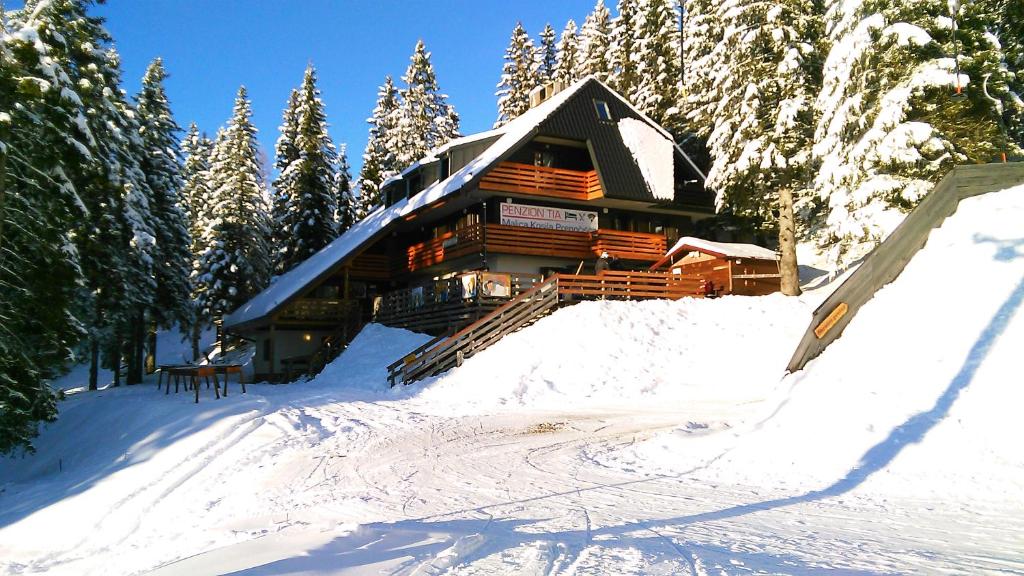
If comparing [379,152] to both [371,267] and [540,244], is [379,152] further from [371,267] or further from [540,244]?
[540,244]

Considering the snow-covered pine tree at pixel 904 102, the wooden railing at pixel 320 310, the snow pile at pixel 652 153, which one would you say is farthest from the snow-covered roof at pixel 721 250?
the wooden railing at pixel 320 310

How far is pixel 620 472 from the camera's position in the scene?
8.14 m

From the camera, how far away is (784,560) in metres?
4.52

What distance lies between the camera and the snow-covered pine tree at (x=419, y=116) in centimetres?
4447

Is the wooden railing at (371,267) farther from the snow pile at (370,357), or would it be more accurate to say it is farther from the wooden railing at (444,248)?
the snow pile at (370,357)

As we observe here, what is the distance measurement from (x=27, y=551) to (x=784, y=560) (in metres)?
9.74

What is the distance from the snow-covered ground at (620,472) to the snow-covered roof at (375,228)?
1223 cm

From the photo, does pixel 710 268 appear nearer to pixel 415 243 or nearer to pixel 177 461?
pixel 415 243

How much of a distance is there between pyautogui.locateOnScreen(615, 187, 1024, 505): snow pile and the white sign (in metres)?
18.0

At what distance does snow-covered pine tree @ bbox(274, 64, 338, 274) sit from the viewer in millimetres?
Answer: 38750

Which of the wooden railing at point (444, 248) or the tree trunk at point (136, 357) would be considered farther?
the tree trunk at point (136, 357)

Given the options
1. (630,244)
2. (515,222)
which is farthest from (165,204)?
(630,244)

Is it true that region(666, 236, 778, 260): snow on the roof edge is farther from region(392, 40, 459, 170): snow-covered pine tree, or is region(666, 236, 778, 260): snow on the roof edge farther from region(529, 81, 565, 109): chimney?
region(392, 40, 459, 170): snow-covered pine tree

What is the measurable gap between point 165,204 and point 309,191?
914 centimetres
